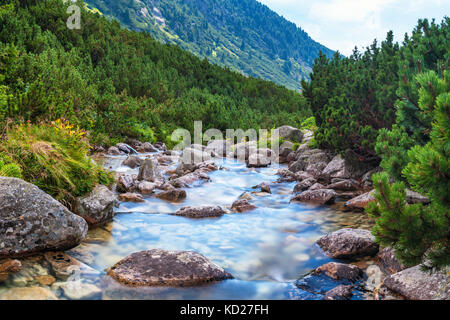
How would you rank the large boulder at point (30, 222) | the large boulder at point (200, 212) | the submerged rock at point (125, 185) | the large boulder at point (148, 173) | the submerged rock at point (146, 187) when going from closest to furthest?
the large boulder at point (30, 222), the large boulder at point (200, 212), the submerged rock at point (125, 185), the submerged rock at point (146, 187), the large boulder at point (148, 173)

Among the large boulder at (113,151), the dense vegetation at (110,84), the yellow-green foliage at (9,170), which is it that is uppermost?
the dense vegetation at (110,84)

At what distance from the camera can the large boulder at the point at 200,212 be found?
758 cm

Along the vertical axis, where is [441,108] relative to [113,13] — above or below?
below

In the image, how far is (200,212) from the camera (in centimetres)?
761

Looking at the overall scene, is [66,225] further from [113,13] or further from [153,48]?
[113,13]

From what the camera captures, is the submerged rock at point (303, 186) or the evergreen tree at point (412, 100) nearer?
the evergreen tree at point (412, 100)

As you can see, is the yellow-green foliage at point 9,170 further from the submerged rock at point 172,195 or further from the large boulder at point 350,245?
the large boulder at point 350,245

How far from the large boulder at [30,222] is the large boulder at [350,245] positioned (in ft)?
13.2

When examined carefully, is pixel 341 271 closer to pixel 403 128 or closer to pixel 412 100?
pixel 412 100

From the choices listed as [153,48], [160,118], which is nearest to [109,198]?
[160,118]

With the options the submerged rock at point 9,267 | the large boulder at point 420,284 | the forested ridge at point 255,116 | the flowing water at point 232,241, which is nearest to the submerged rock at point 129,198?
the flowing water at point 232,241

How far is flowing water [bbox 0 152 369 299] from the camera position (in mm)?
4285
